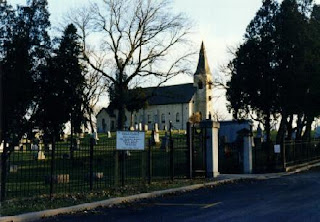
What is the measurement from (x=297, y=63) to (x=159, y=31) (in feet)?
59.7

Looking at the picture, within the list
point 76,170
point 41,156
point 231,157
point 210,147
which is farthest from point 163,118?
point 210,147

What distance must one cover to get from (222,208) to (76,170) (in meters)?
14.6

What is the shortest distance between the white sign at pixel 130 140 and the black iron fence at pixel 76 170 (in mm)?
371

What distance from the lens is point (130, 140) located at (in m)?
14.9

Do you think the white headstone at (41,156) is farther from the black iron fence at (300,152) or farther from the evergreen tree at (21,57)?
the black iron fence at (300,152)

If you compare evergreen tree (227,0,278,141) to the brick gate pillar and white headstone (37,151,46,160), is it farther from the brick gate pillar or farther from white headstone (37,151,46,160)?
white headstone (37,151,46,160)

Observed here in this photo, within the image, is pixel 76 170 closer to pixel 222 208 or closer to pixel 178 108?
pixel 222 208

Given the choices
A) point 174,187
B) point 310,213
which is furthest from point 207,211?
point 174,187

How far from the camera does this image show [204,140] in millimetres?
19906

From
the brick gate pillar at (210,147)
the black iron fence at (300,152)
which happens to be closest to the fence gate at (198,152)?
the brick gate pillar at (210,147)

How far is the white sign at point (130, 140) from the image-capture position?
14696 mm

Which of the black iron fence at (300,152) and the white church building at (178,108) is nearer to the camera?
the black iron fence at (300,152)

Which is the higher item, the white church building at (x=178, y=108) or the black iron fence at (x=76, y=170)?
the white church building at (x=178, y=108)

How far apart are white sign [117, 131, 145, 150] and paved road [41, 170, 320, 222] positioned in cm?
226
